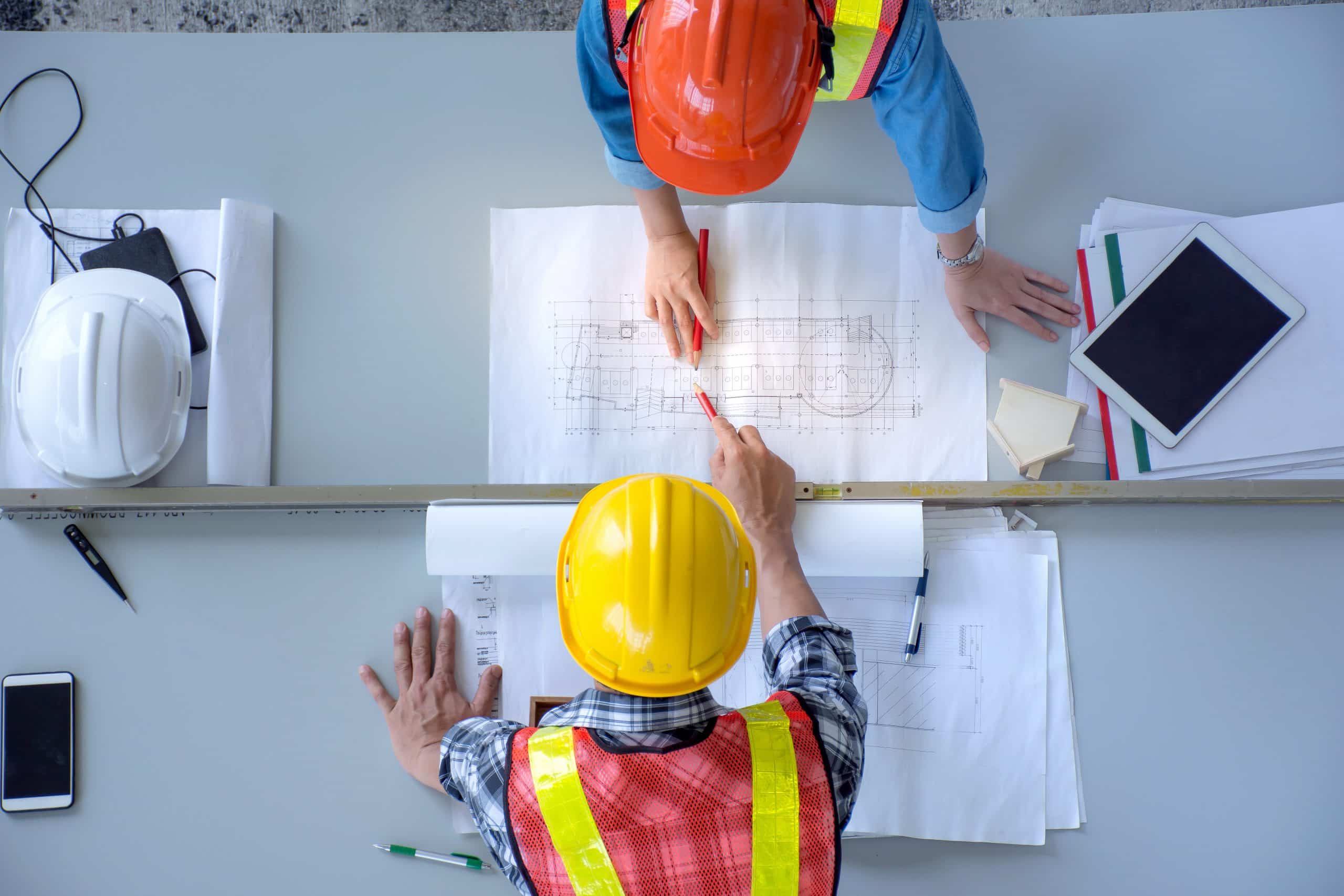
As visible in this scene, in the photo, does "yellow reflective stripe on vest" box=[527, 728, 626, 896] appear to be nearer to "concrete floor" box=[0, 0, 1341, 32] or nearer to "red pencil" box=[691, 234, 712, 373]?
"red pencil" box=[691, 234, 712, 373]

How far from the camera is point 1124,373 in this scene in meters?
1.02

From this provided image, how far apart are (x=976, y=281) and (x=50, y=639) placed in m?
1.33

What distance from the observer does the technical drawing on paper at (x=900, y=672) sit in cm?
99

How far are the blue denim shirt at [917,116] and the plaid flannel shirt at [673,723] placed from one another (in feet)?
1.71

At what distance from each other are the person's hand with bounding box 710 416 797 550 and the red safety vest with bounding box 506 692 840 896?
28 centimetres

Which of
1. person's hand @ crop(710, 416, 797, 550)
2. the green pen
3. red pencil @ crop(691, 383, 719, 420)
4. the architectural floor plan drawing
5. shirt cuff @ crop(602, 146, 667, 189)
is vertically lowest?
the green pen

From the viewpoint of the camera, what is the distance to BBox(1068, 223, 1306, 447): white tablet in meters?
1.00

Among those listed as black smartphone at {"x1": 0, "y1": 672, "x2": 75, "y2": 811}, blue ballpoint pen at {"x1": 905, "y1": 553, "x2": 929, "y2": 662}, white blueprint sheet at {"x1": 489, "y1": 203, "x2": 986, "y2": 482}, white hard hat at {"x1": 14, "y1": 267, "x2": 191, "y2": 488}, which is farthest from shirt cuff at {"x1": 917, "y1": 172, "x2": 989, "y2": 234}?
black smartphone at {"x1": 0, "y1": 672, "x2": 75, "y2": 811}

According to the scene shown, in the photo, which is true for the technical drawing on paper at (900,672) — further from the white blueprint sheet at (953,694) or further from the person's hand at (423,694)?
the person's hand at (423,694)

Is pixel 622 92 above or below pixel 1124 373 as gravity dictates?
above

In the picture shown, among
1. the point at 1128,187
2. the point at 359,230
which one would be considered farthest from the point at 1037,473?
the point at 359,230

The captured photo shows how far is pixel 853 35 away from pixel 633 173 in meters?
0.30

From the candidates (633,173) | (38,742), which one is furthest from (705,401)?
(38,742)

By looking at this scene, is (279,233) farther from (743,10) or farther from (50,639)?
(743,10)
